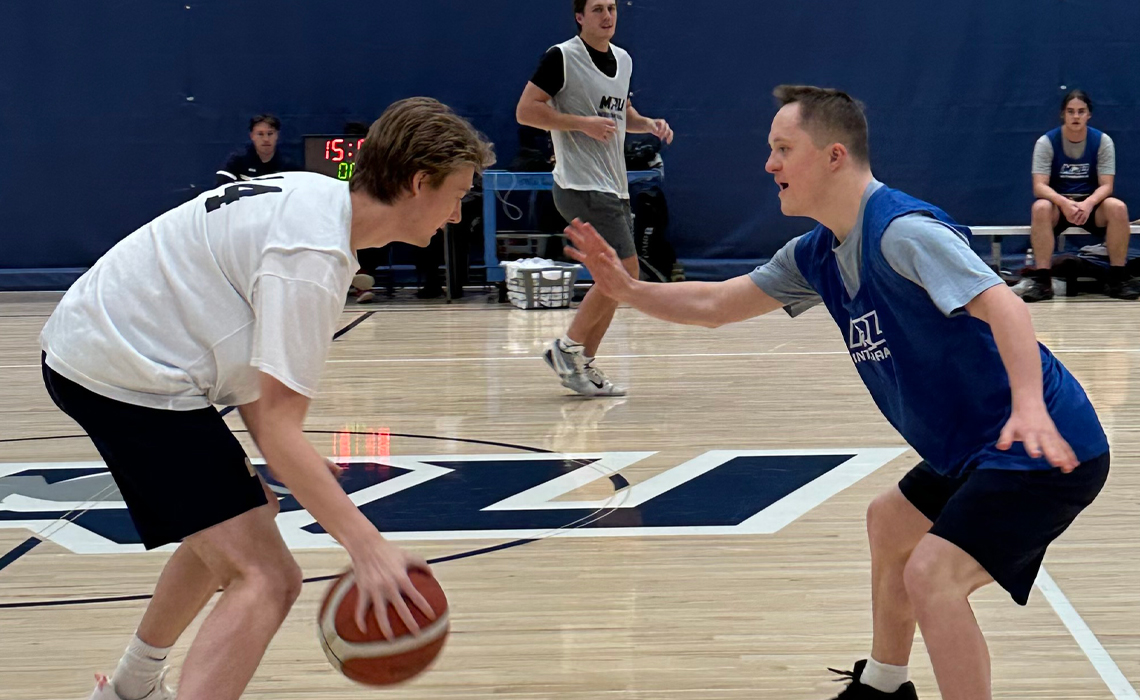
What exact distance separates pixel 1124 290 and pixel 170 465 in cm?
896

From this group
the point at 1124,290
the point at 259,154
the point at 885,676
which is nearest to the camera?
the point at 885,676

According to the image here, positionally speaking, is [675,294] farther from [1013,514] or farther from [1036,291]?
[1036,291]

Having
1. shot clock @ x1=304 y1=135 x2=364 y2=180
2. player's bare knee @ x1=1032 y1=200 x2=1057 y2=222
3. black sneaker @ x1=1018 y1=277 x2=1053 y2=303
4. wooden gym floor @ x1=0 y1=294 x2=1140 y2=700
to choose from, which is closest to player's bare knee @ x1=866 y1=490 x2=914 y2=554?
wooden gym floor @ x1=0 y1=294 x2=1140 y2=700

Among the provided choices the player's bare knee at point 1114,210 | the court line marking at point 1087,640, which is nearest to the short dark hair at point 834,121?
the court line marking at point 1087,640

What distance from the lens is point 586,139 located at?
6.21 meters

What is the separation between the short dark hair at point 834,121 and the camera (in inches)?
95.7

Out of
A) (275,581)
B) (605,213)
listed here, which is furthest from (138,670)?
(605,213)

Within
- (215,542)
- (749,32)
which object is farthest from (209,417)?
(749,32)

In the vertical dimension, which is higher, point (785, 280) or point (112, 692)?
point (785, 280)

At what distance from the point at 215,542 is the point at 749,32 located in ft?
31.6

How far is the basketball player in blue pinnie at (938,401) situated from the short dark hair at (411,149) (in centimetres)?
70

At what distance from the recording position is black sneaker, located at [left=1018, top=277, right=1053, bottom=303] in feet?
31.0

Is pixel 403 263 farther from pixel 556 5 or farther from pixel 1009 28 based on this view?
pixel 1009 28

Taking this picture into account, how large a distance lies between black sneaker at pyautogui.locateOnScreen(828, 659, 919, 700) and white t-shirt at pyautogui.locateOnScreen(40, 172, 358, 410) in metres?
1.35
